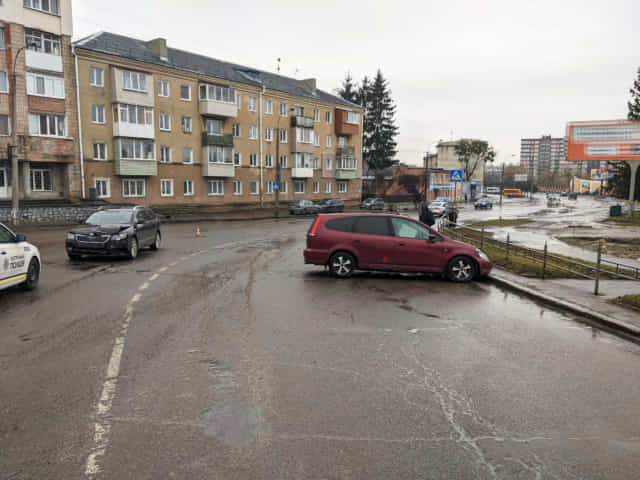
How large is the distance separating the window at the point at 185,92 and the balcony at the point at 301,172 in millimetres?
14984

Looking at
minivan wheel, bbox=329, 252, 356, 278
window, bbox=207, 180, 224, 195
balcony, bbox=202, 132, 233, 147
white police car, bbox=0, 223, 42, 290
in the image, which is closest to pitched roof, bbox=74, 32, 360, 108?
balcony, bbox=202, 132, 233, 147

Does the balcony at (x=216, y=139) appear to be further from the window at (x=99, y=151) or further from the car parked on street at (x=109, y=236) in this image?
the car parked on street at (x=109, y=236)

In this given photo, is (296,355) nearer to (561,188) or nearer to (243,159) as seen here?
(243,159)

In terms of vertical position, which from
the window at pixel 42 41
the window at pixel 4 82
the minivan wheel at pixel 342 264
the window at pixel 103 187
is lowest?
the minivan wheel at pixel 342 264

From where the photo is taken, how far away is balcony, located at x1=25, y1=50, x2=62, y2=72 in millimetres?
32969

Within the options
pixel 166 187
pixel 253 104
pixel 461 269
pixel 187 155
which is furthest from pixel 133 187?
pixel 461 269

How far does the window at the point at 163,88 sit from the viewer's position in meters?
41.4

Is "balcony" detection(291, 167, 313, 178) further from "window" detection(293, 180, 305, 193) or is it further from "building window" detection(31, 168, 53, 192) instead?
"building window" detection(31, 168, 53, 192)

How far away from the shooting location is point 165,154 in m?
42.3

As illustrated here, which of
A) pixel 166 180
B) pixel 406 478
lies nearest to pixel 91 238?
pixel 406 478

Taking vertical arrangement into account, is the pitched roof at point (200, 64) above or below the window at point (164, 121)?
above

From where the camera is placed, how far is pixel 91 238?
14125mm

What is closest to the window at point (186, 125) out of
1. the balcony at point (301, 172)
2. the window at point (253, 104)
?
the window at point (253, 104)

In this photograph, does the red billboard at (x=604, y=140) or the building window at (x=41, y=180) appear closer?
the building window at (x=41, y=180)
